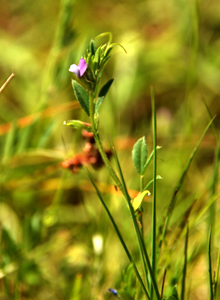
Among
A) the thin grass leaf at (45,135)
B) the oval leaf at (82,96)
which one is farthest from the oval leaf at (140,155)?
the thin grass leaf at (45,135)

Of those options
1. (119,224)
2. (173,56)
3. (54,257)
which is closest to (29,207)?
(54,257)

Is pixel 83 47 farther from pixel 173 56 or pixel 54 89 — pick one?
pixel 173 56

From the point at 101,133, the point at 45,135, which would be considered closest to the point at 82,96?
the point at 45,135

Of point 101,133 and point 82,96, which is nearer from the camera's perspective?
point 82,96

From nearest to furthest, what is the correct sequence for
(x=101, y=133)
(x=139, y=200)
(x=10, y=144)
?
(x=139, y=200)
(x=10, y=144)
(x=101, y=133)

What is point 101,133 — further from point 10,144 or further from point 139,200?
point 139,200

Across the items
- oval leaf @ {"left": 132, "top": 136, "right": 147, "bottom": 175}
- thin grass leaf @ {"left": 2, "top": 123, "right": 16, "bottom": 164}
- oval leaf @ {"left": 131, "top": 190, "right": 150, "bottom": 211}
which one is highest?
thin grass leaf @ {"left": 2, "top": 123, "right": 16, "bottom": 164}

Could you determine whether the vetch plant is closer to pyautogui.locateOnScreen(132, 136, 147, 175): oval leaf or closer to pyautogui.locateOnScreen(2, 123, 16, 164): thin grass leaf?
pyautogui.locateOnScreen(132, 136, 147, 175): oval leaf

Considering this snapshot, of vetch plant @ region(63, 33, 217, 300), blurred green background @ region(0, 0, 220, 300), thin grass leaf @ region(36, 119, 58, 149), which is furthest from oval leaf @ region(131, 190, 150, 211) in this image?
thin grass leaf @ region(36, 119, 58, 149)

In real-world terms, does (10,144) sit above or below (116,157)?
above
